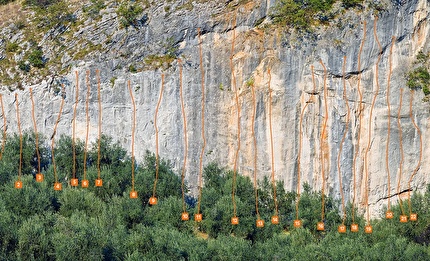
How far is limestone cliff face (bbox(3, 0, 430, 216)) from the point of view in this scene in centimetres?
5266

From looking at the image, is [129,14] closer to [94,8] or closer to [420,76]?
[94,8]

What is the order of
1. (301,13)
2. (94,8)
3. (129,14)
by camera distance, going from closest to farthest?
(301,13)
(129,14)
(94,8)

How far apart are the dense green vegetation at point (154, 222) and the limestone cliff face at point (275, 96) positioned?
1.01 metres

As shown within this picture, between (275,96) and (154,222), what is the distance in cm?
876

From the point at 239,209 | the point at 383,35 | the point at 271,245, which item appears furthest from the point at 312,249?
the point at 383,35

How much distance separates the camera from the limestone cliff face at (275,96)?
52656mm

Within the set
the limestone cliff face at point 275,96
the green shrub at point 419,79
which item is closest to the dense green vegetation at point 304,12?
the limestone cliff face at point 275,96

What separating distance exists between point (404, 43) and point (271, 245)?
42.4 feet

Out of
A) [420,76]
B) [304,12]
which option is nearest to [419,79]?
[420,76]

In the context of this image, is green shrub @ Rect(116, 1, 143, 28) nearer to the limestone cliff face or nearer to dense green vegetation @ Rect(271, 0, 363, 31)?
the limestone cliff face

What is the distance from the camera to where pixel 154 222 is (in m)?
51.7

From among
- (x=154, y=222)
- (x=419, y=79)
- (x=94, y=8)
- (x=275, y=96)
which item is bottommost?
(x=154, y=222)

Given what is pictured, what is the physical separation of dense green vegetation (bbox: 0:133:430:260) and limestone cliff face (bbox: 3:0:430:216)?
1011 millimetres

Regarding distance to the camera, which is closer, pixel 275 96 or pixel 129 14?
pixel 275 96
